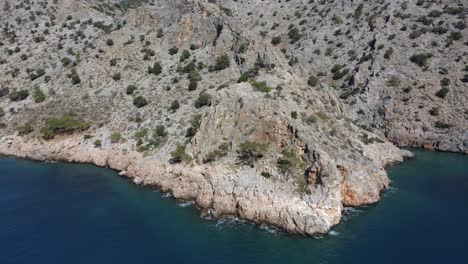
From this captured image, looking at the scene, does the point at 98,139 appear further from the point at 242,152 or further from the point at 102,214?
the point at 242,152

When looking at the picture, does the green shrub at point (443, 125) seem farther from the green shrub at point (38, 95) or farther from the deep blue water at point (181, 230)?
the green shrub at point (38, 95)

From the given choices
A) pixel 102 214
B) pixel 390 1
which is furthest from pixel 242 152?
pixel 390 1

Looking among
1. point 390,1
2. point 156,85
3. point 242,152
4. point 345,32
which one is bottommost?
point 242,152

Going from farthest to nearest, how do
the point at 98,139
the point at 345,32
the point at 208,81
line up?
the point at 345,32 < the point at 208,81 < the point at 98,139

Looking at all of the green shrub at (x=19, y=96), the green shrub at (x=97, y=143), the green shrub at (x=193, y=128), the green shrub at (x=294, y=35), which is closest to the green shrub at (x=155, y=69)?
the green shrub at (x=97, y=143)

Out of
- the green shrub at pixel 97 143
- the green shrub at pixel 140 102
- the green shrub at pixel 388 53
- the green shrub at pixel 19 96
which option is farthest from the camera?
the green shrub at pixel 388 53
